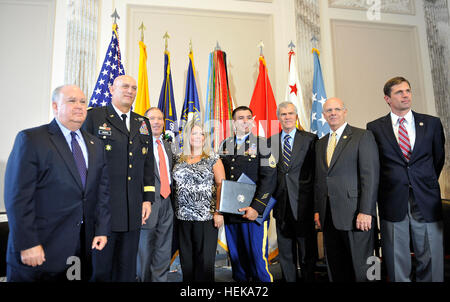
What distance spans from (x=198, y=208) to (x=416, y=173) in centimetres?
158

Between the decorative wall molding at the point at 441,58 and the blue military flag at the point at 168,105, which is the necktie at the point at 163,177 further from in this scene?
the decorative wall molding at the point at 441,58

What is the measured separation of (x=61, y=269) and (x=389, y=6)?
5.96 m

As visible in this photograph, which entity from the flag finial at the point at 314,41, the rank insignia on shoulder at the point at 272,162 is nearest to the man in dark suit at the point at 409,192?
the rank insignia on shoulder at the point at 272,162

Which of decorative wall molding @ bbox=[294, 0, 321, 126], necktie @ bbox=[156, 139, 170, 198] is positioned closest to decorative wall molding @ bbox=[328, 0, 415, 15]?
decorative wall molding @ bbox=[294, 0, 321, 126]

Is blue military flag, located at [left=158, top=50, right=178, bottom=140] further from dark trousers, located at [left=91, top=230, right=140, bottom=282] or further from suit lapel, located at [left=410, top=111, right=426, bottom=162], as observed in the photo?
suit lapel, located at [left=410, top=111, right=426, bottom=162]

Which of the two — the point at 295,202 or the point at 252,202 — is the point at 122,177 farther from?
the point at 295,202

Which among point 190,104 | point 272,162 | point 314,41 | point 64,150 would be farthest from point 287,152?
point 314,41

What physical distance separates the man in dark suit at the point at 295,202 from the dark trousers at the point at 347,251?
0.65 feet

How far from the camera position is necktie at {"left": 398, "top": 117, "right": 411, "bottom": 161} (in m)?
2.04

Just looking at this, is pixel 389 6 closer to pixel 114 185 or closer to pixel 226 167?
pixel 226 167

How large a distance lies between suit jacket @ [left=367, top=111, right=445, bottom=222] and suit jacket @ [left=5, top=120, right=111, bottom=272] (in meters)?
1.95

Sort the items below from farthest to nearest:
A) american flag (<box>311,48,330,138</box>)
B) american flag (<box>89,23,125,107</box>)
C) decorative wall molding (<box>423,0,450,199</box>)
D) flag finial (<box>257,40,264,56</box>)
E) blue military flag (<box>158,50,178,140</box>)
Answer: decorative wall molding (<box>423,0,450,199</box>)
flag finial (<box>257,40,264,56</box>)
american flag (<box>311,48,330,138</box>)
blue military flag (<box>158,50,178,140</box>)
american flag (<box>89,23,125,107</box>)
